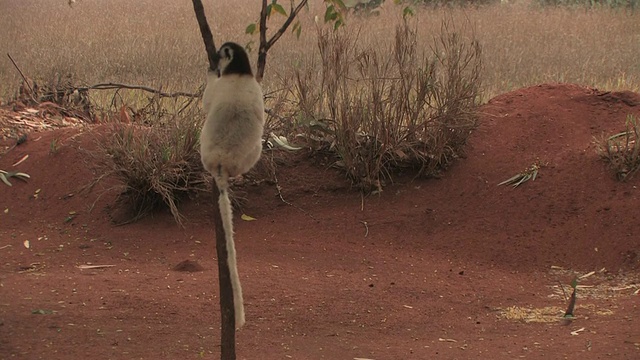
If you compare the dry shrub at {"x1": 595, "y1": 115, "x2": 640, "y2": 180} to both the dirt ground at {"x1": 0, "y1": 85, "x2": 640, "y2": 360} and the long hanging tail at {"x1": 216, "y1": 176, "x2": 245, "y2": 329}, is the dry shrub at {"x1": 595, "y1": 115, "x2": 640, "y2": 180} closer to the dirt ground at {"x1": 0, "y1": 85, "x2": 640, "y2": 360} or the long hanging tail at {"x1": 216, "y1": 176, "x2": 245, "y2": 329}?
the dirt ground at {"x1": 0, "y1": 85, "x2": 640, "y2": 360}

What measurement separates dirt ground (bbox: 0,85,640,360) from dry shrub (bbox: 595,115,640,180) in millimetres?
78

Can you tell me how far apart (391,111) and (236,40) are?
748 centimetres

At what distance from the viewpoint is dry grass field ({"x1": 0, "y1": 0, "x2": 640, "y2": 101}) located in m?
10.8

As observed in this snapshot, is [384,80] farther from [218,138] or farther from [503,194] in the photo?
[218,138]

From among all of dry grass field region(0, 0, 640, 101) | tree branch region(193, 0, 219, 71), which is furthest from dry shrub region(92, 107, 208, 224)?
tree branch region(193, 0, 219, 71)

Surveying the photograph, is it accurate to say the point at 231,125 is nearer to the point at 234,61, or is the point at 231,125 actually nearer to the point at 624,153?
the point at 234,61

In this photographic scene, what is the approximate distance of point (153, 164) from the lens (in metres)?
6.09

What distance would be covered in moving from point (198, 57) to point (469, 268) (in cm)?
805

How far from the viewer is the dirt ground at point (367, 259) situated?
4172 mm

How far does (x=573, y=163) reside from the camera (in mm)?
6535

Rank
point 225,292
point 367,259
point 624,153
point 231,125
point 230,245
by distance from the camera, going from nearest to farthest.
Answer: point 231,125
point 230,245
point 225,292
point 367,259
point 624,153

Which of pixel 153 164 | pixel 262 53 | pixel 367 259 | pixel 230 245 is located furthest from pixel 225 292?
pixel 153 164

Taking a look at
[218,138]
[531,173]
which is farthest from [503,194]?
[218,138]

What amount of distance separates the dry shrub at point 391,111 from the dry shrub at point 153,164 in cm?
101
